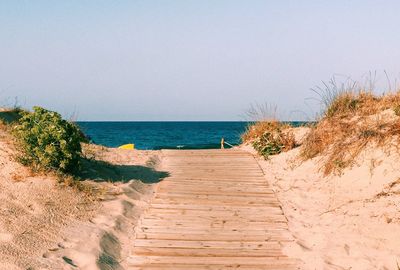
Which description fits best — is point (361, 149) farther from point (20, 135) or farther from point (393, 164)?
point (20, 135)

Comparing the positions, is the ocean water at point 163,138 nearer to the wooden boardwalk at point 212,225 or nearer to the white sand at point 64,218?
the white sand at point 64,218

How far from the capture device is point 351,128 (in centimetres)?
978

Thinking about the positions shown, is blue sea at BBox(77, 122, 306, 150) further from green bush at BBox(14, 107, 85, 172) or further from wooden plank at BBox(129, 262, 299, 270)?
wooden plank at BBox(129, 262, 299, 270)

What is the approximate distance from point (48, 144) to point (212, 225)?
11.7 feet

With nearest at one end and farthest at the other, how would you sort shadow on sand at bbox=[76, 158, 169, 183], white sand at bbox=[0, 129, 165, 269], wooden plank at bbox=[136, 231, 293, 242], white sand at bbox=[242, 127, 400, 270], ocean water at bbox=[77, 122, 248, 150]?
1. white sand at bbox=[0, 129, 165, 269]
2. white sand at bbox=[242, 127, 400, 270]
3. wooden plank at bbox=[136, 231, 293, 242]
4. shadow on sand at bbox=[76, 158, 169, 183]
5. ocean water at bbox=[77, 122, 248, 150]

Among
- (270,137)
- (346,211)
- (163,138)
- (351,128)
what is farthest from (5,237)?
(163,138)

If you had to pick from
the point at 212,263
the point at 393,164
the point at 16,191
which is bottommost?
the point at 212,263

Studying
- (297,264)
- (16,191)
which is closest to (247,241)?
(297,264)

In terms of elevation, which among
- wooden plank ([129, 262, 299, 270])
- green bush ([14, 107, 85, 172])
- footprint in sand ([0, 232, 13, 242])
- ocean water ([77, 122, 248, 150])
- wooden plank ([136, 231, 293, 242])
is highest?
green bush ([14, 107, 85, 172])

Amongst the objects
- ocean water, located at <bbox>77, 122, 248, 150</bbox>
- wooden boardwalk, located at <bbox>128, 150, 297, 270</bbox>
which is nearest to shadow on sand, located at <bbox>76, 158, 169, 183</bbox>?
wooden boardwalk, located at <bbox>128, 150, 297, 270</bbox>

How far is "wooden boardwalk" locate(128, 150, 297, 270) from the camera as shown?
5.50m

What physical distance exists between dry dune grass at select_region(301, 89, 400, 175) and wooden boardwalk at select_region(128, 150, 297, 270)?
5.10 ft

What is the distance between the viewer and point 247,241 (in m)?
6.14

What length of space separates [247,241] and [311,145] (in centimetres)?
489
